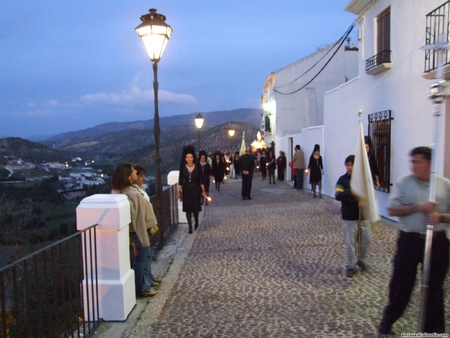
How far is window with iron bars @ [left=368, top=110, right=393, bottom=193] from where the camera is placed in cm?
1034

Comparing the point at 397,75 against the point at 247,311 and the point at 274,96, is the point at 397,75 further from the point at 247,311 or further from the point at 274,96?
the point at 274,96

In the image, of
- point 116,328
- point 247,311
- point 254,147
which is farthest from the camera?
point 254,147

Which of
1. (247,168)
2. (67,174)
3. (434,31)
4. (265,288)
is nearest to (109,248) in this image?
(265,288)

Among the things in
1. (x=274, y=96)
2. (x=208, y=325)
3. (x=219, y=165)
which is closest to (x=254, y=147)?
(x=274, y=96)

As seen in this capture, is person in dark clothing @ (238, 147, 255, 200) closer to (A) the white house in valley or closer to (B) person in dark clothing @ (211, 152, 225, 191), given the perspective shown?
(B) person in dark clothing @ (211, 152, 225, 191)

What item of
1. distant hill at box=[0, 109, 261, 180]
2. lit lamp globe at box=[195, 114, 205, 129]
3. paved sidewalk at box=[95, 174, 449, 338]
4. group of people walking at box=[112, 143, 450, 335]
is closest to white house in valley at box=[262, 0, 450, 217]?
paved sidewalk at box=[95, 174, 449, 338]

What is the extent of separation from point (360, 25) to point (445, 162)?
5.94 meters

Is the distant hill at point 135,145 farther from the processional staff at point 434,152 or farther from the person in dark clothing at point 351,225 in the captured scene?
the processional staff at point 434,152

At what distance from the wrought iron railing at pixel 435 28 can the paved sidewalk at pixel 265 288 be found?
3.29 m

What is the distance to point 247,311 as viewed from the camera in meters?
5.04

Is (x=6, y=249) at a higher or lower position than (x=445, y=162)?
lower

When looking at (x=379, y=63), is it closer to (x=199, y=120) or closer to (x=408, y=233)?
(x=408, y=233)

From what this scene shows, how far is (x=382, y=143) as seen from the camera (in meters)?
10.8

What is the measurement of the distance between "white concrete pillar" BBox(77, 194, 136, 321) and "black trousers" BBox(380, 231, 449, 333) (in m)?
2.71
